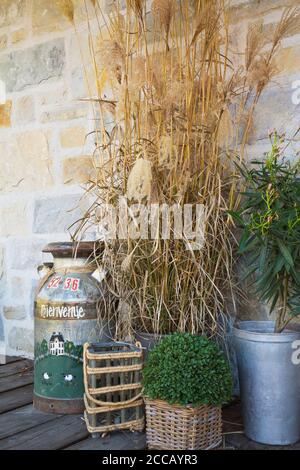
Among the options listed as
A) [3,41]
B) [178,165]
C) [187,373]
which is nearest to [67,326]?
[187,373]

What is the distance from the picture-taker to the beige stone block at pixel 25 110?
281 centimetres

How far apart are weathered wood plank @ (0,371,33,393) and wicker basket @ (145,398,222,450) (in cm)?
89

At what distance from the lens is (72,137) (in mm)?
2635

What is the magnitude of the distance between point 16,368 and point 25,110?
141cm

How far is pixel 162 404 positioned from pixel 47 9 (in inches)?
87.1

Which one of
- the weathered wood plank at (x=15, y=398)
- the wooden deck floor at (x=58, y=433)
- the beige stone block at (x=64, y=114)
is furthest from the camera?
the beige stone block at (x=64, y=114)

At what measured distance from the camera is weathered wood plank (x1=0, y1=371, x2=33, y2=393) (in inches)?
87.6

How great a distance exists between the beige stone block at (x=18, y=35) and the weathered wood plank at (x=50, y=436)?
6.92 feet

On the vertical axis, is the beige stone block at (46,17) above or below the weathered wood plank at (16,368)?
above

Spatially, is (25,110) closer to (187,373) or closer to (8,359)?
(8,359)

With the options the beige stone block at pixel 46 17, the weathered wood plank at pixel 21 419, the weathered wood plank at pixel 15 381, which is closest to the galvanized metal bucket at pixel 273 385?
the weathered wood plank at pixel 21 419

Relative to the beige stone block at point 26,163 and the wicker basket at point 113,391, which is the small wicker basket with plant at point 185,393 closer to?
the wicker basket at point 113,391

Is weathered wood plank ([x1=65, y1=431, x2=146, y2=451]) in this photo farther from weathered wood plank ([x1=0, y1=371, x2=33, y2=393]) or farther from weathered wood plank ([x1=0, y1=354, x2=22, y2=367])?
weathered wood plank ([x1=0, y1=354, x2=22, y2=367])
